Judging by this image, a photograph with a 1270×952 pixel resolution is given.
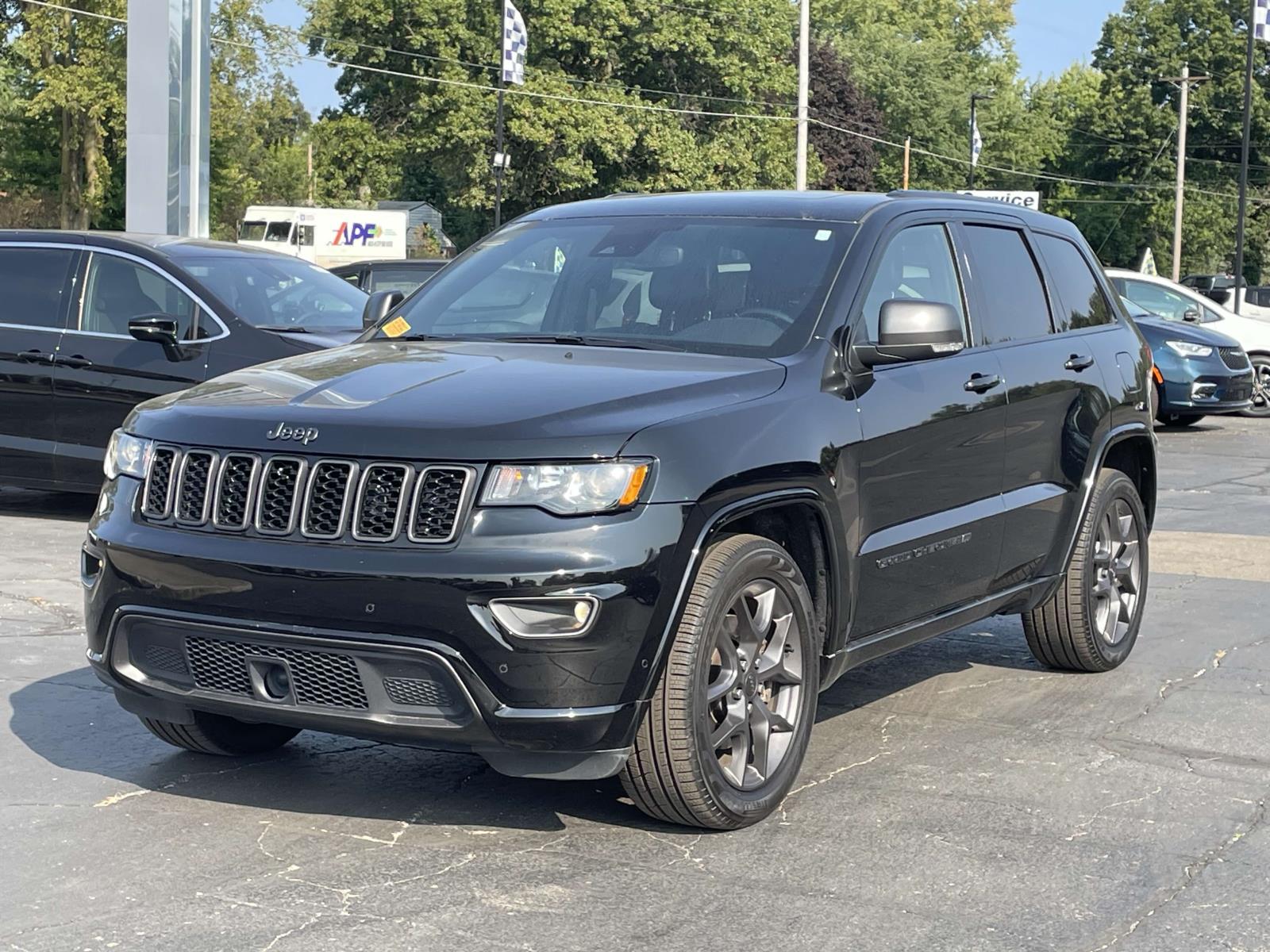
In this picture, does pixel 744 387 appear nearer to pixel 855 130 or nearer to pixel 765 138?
pixel 765 138

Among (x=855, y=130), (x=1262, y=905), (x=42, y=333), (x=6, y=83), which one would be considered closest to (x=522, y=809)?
(x=1262, y=905)

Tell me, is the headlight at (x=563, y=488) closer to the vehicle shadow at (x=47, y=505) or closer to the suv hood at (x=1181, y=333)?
the vehicle shadow at (x=47, y=505)

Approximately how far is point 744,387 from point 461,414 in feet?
2.77

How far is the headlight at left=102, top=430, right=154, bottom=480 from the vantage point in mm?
4629

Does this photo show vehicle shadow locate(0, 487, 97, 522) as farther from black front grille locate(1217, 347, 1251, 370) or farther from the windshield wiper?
black front grille locate(1217, 347, 1251, 370)

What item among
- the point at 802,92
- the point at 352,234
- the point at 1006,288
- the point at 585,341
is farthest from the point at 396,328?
the point at 352,234

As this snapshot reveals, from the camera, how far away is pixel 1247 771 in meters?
5.38

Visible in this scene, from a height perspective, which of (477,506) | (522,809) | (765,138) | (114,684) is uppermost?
(765,138)

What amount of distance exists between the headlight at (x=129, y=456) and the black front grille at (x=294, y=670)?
0.54 m

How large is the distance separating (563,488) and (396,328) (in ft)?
5.94

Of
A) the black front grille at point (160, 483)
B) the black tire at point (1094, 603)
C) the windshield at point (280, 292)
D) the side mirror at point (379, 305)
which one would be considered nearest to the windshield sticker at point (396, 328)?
the side mirror at point (379, 305)

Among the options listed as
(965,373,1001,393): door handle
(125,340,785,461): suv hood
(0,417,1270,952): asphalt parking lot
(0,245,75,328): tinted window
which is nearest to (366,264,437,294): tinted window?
Result: (0,245,75,328): tinted window

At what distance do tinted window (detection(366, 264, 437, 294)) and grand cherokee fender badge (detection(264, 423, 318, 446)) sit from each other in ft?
45.8

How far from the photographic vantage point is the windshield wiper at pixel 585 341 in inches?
201
